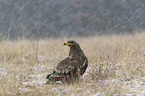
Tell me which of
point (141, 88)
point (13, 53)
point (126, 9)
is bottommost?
point (141, 88)

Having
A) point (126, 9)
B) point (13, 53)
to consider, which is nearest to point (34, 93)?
point (13, 53)

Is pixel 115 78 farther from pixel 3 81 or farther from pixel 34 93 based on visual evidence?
pixel 3 81

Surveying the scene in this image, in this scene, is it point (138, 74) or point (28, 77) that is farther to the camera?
point (28, 77)

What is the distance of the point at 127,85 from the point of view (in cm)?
470

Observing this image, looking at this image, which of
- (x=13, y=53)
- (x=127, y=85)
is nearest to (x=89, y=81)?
(x=127, y=85)

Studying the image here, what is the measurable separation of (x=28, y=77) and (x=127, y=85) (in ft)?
9.27

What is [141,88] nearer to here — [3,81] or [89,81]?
[89,81]

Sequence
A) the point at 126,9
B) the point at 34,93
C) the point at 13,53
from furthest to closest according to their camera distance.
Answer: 1. the point at 126,9
2. the point at 13,53
3. the point at 34,93

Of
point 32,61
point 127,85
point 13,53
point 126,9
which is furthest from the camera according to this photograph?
point 126,9

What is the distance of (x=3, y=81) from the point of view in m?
4.99

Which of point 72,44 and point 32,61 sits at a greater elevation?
point 72,44

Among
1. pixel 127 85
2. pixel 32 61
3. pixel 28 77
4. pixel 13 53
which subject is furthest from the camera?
pixel 13 53

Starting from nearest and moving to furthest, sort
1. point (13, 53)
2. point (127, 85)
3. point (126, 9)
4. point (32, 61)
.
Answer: point (127, 85) < point (32, 61) < point (13, 53) < point (126, 9)

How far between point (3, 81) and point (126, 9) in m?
18.4
